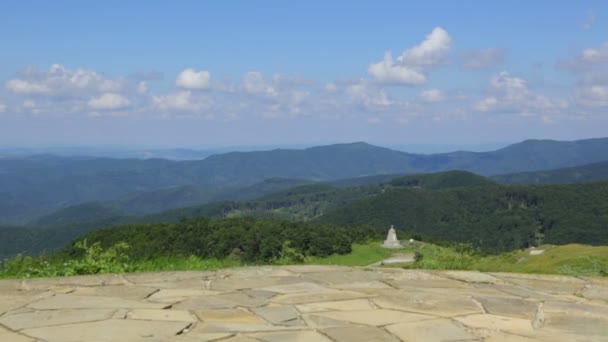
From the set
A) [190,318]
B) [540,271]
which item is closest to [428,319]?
[190,318]

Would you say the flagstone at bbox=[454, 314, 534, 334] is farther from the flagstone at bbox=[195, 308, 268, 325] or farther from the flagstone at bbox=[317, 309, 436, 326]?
the flagstone at bbox=[195, 308, 268, 325]

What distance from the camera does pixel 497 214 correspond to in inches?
7200

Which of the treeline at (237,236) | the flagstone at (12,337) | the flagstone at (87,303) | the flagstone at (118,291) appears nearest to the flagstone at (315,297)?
the flagstone at (87,303)

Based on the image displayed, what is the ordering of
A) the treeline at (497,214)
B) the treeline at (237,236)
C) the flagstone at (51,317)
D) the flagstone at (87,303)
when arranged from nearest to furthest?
the flagstone at (51,317)
the flagstone at (87,303)
the treeline at (237,236)
the treeline at (497,214)

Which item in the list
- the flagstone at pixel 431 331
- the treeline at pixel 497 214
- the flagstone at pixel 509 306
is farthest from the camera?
the treeline at pixel 497 214

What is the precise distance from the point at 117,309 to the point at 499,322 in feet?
12.5

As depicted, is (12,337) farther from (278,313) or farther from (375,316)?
(375,316)

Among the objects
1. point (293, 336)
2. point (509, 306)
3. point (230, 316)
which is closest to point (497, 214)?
point (509, 306)

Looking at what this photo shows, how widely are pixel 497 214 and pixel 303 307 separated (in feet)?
619

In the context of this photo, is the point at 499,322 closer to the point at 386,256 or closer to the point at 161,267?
the point at 161,267

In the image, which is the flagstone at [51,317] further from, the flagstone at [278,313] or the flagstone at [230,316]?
the flagstone at [278,313]

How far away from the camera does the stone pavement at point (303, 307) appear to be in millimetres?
4898

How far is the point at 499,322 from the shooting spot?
17.9ft

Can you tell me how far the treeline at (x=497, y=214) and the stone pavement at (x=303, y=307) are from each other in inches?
6095
